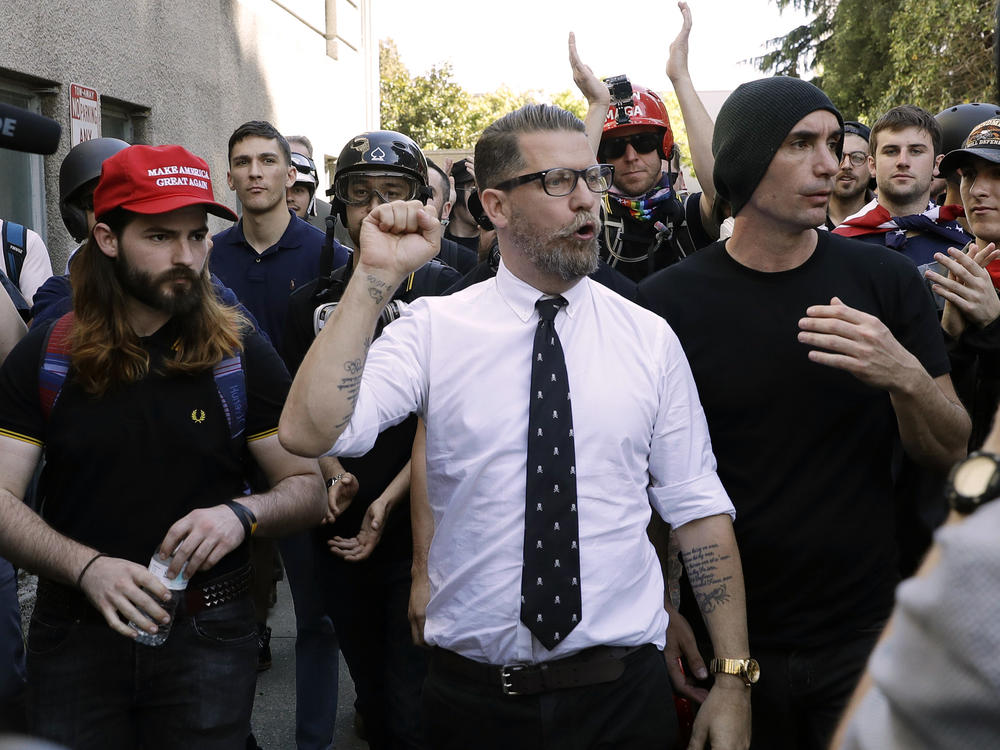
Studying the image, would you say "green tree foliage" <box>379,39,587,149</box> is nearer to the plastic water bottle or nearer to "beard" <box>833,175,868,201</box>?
"beard" <box>833,175,868,201</box>

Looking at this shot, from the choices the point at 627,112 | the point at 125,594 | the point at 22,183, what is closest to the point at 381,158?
the point at 627,112

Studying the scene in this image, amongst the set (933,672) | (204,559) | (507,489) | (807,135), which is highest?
(807,135)

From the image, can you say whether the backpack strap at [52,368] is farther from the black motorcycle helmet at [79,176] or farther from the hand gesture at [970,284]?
the hand gesture at [970,284]

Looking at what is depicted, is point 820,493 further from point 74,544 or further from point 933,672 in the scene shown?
point 933,672

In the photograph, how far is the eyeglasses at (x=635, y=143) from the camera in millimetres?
4828

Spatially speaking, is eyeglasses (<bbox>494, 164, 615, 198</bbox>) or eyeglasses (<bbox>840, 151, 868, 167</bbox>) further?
eyeglasses (<bbox>840, 151, 868, 167</bbox>)

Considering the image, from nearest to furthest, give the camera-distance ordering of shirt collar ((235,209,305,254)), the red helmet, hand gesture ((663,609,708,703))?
hand gesture ((663,609,708,703)) < the red helmet < shirt collar ((235,209,305,254))

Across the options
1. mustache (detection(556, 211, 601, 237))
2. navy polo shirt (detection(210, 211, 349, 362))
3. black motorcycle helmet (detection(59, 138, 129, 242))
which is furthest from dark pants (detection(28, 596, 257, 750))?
navy polo shirt (detection(210, 211, 349, 362))

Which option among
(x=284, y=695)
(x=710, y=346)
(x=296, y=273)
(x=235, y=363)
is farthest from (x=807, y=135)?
(x=284, y=695)

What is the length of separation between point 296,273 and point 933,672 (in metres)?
4.90

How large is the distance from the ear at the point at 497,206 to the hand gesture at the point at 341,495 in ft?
4.32

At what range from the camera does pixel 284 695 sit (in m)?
5.37

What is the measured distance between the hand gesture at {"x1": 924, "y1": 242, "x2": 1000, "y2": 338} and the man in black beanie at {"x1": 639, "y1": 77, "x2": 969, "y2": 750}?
0.47 meters

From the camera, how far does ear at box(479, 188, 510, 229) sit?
3072mm
